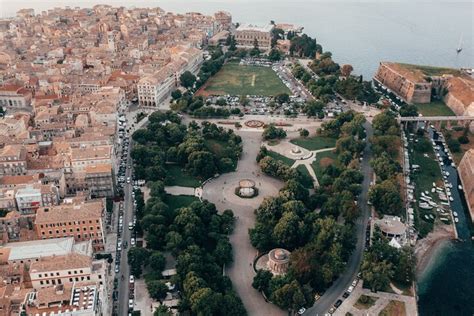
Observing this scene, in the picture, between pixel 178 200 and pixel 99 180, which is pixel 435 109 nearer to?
pixel 178 200

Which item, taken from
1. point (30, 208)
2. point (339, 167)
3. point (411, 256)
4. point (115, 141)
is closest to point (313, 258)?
point (411, 256)

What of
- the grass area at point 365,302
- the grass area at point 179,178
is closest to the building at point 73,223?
the grass area at point 179,178

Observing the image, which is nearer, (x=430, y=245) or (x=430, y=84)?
(x=430, y=245)

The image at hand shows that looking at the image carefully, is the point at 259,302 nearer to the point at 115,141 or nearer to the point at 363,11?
the point at 115,141

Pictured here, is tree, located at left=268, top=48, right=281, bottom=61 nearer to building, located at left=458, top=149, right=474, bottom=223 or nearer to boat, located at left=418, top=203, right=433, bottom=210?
building, located at left=458, top=149, right=474, bottom=223

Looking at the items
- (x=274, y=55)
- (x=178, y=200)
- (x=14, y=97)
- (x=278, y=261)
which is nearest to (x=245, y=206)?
(x=178, y=200)

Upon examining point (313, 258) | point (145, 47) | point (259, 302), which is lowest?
point (259, 302)

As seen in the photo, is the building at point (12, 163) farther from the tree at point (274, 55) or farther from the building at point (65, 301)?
the tree at point (274, 55)
